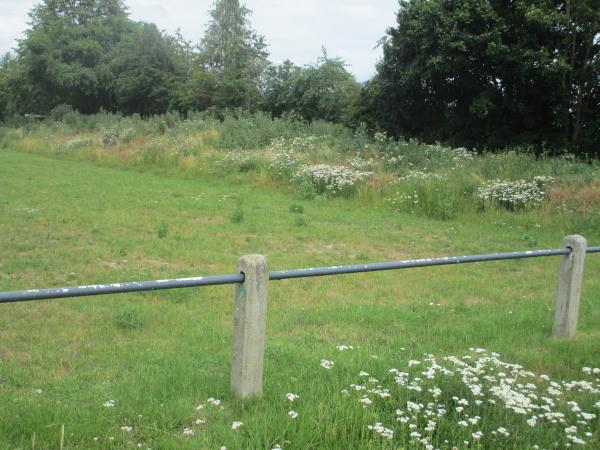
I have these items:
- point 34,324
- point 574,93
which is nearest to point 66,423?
point 34,324

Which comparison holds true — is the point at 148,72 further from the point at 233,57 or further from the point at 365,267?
the point at 365,267

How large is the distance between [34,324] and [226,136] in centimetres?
1799

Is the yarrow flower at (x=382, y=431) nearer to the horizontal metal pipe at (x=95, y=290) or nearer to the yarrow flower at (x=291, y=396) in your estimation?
the yarrow flower at (x=291, y=396)

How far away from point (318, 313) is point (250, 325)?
289 centimetres

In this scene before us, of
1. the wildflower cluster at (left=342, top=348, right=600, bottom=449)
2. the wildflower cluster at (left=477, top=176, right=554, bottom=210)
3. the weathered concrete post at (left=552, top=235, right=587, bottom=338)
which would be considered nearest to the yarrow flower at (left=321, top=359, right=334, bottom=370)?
the wildflower cluster at (left=342, top=348, right=600, bottom=449)

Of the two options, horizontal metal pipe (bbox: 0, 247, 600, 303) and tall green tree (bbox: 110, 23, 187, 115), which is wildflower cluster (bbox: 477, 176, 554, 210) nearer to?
horizontal metal pipe (bbox: 0, 247, 600, 303)

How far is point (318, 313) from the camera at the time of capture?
662 centimetres

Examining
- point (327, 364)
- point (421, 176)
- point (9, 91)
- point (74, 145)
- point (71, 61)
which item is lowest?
point (327, 364)

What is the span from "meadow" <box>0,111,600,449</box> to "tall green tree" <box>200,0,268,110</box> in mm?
21762

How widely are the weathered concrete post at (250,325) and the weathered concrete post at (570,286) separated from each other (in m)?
3.42

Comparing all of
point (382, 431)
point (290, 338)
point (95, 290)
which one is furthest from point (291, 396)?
point (290, 338)

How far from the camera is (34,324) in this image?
595 cm

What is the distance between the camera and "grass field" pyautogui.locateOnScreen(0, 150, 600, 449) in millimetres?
3590

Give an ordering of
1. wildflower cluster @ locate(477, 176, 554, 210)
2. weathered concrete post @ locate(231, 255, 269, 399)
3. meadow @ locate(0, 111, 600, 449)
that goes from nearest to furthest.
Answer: meadow @ locate(0, 111, 600, 449) < weathered concrete post @ locate(231, 255, 269, 399) < wildflower cluster @ locate(477, 176, 554, 210)
